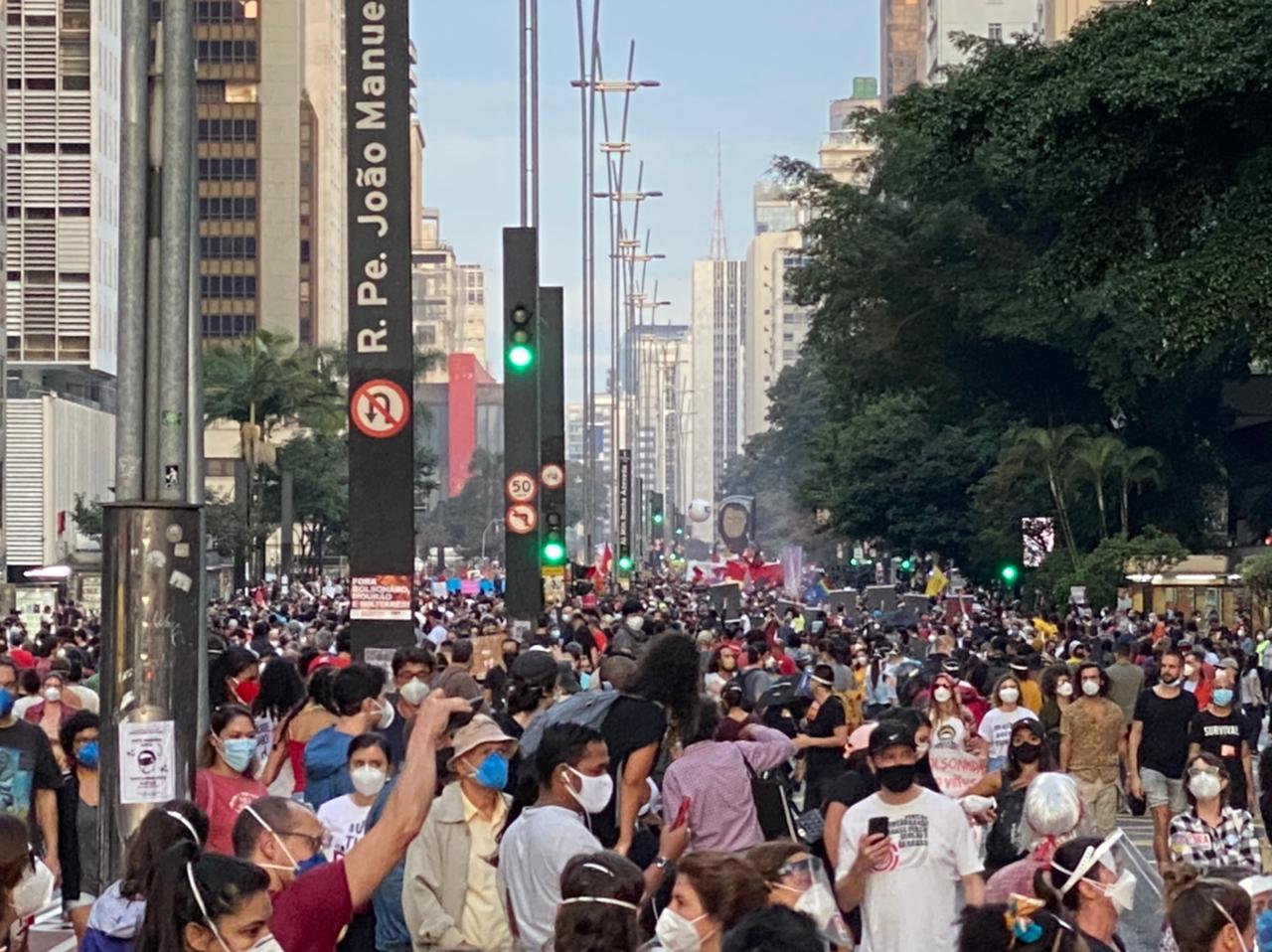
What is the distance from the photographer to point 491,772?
30.8 ft

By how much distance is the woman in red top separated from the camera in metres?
10.6

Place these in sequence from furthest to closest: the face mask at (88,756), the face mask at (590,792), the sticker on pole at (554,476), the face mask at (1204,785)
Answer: the sticker on pole at (554,476)
the face mask at (88,756)
the face mask at (1204,785)
the face mask at (590,792)

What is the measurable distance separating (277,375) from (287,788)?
8600 centimetres

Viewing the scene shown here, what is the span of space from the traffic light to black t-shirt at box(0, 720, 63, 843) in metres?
18.8

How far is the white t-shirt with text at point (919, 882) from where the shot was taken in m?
9.30

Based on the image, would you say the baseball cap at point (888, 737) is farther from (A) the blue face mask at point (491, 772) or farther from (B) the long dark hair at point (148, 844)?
(B) the long dark hair at point (148, 844)

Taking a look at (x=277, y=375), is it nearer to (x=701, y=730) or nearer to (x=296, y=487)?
(x=296, y=487)

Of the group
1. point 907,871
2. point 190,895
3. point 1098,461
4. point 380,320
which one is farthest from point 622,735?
point 1098,461

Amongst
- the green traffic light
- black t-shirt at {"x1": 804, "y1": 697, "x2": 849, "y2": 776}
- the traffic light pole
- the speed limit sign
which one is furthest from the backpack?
the speed limit sign

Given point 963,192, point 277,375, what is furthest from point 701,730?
point 277,375

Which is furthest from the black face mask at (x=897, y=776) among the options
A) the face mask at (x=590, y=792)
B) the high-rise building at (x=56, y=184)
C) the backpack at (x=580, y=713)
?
the high-rise building at (x=56, y=184)

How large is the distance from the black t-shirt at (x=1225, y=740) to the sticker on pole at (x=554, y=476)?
27.5 metres

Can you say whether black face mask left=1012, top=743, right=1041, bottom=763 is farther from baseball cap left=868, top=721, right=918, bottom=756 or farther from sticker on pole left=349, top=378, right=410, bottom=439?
sticker on pole left=349, top=378, right=410, bottom=439

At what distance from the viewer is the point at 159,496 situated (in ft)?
40.8
